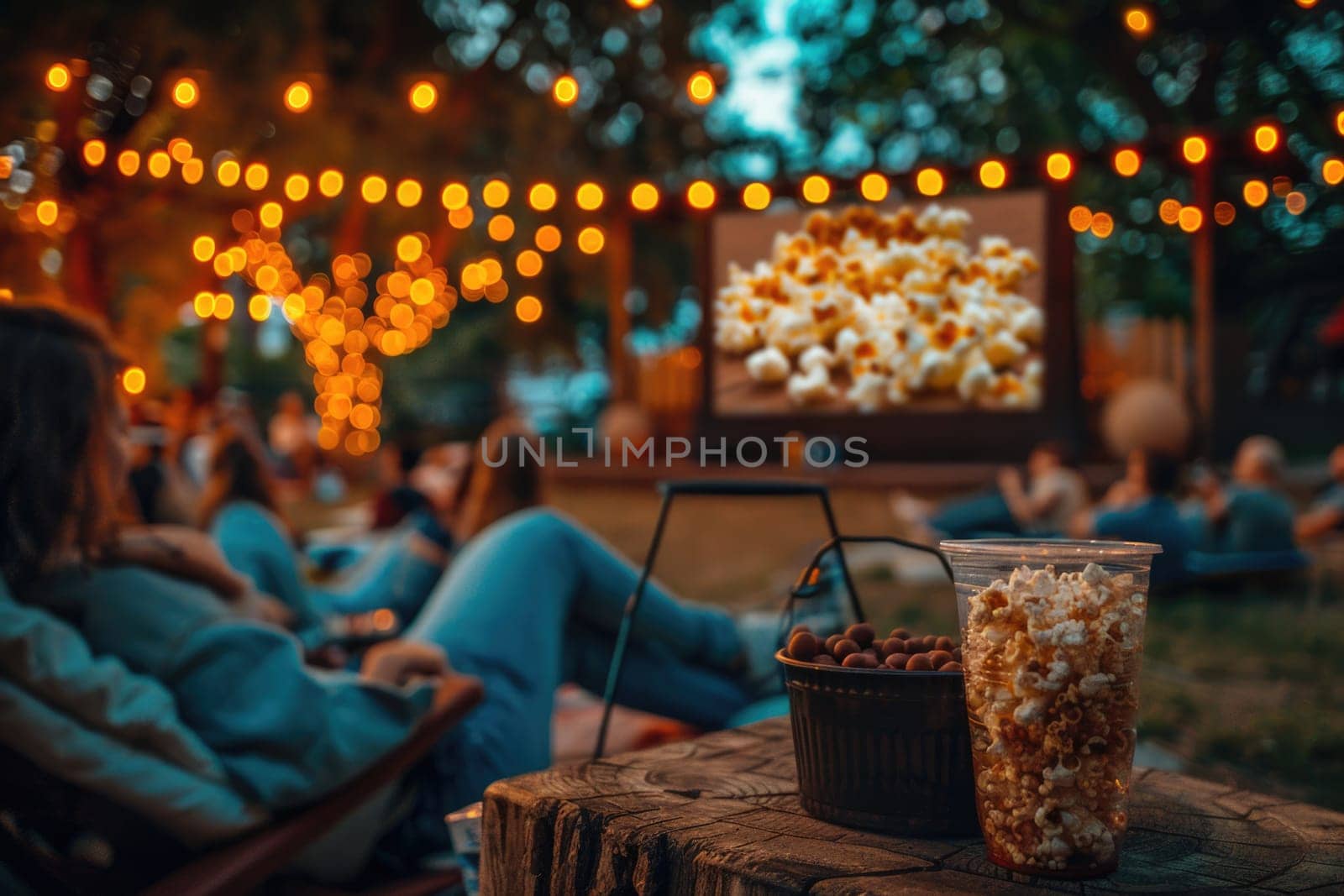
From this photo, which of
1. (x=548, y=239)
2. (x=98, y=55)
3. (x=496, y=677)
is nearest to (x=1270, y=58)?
(x=548, y=239)

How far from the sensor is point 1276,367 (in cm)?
1142

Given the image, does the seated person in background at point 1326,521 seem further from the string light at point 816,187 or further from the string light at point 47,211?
the string light at point 47,211

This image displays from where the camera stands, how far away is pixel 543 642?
227 centimetres

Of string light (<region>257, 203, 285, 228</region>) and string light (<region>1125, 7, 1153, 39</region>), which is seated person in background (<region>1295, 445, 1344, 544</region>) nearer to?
string light (<region>1125, 7, 1153, 39</region>)

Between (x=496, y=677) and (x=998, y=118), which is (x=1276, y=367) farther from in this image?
(x=496, y=677)

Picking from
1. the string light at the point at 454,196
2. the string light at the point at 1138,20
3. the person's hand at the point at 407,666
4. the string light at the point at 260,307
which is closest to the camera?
the person's hand at the point at 407,666

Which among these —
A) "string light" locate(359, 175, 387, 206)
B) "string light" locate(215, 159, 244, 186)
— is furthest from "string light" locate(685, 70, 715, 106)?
"string light" locate(215, 159, 244, 186)

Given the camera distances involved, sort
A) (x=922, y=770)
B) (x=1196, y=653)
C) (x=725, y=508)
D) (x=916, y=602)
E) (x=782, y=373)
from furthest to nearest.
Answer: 1. (x=725, y=508)
2. (x=916, y=602)
3. (x=1196, y=653)
4. (x=782, y=373)
5. (x=922, y=770)

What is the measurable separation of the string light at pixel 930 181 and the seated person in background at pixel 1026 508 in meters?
3.61

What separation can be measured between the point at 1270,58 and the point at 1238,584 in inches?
218

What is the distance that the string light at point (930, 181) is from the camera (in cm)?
230

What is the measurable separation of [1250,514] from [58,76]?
6.50 meters

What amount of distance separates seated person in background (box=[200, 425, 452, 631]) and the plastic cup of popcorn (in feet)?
8.44

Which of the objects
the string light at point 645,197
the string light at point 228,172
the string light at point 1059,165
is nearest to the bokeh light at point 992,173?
the string light at point 1059,165
